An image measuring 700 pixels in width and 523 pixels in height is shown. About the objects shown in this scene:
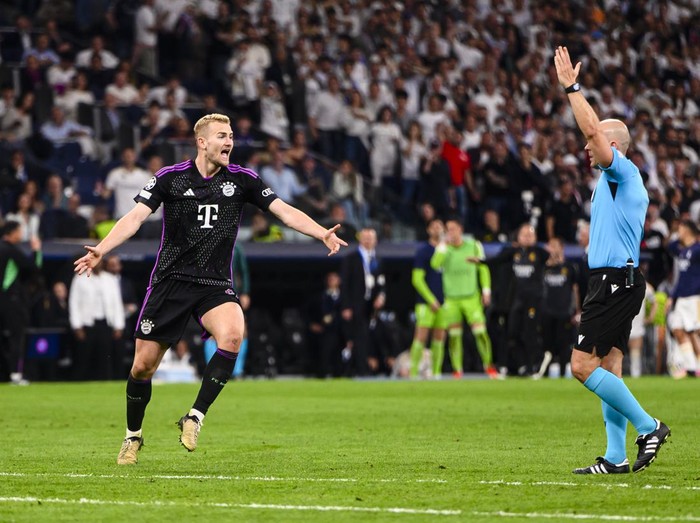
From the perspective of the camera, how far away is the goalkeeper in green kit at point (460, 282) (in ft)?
81.7

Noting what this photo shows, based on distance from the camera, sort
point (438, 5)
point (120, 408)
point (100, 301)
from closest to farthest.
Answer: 1. point (120, 408)
2. point (100, 301)
3. point (438, 5)

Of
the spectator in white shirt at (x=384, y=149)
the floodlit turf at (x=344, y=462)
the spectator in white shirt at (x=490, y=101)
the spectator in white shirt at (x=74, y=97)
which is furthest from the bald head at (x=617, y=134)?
the spectator in white shirt at (x=490, y=101)

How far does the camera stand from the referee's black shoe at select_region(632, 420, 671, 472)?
9.51 metres

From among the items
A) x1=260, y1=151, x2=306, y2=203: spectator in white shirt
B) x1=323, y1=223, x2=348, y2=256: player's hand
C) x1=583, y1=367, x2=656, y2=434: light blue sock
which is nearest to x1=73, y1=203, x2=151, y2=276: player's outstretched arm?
x1=323, y1=223, x2=348, y2=256: player's hand

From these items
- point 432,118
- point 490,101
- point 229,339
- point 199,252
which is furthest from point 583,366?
point 490,101

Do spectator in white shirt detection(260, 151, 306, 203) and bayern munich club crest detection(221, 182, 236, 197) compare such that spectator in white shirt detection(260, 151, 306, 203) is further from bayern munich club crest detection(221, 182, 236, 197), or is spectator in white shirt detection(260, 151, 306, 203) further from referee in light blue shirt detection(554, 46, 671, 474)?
referee in light blue shirt detection(554, 46, 671, 474)

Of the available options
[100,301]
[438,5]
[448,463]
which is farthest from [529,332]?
[448,463]

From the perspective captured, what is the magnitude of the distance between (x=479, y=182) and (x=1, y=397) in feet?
42.3

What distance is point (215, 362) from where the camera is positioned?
1040 centimetres

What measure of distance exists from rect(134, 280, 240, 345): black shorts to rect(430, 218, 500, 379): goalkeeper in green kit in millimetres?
14607

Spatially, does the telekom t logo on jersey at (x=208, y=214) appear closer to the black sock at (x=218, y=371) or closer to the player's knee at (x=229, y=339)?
the player's knee at (x=229, y=339)

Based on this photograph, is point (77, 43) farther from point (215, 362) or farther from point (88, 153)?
point (215, 362)

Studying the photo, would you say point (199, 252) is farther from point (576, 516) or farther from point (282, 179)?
point (282, 179)

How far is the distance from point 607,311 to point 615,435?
2.62 feet
